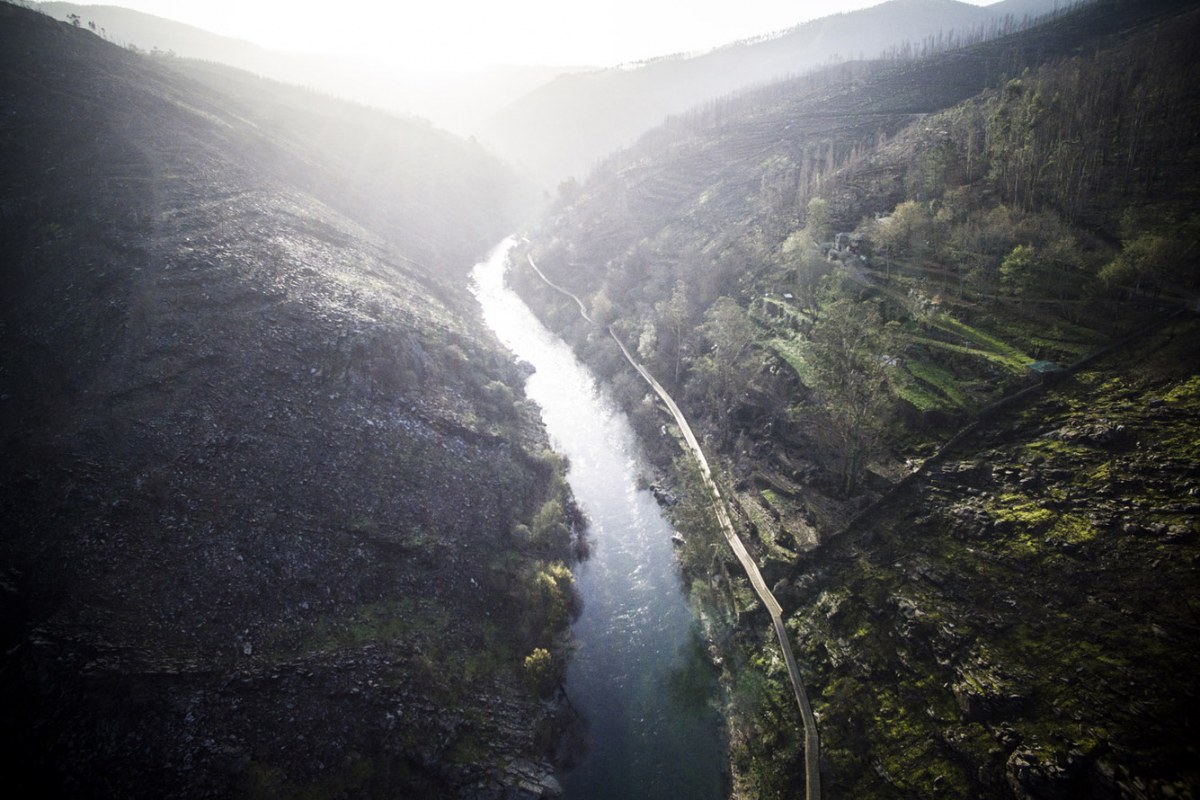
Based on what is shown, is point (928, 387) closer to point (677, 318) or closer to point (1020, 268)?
point (1020, 268)

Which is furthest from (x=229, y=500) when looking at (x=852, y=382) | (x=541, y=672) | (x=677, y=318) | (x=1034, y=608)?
(x=677, y=318)

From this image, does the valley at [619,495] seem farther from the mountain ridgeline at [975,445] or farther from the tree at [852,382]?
the tree at [852,382]

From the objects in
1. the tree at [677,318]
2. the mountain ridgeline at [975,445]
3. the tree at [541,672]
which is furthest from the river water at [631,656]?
the tree at [677,318]

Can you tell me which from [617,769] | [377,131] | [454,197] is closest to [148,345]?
[617,769]

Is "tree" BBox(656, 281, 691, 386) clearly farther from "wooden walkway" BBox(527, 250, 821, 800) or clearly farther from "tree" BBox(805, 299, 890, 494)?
"tree" BBox(805, 299, 890, 494)

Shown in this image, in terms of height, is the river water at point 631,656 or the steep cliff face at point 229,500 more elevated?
the steep cliff face at point 229,500

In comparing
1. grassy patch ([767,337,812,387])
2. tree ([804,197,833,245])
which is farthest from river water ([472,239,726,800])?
tree ([804,197,833,245])
